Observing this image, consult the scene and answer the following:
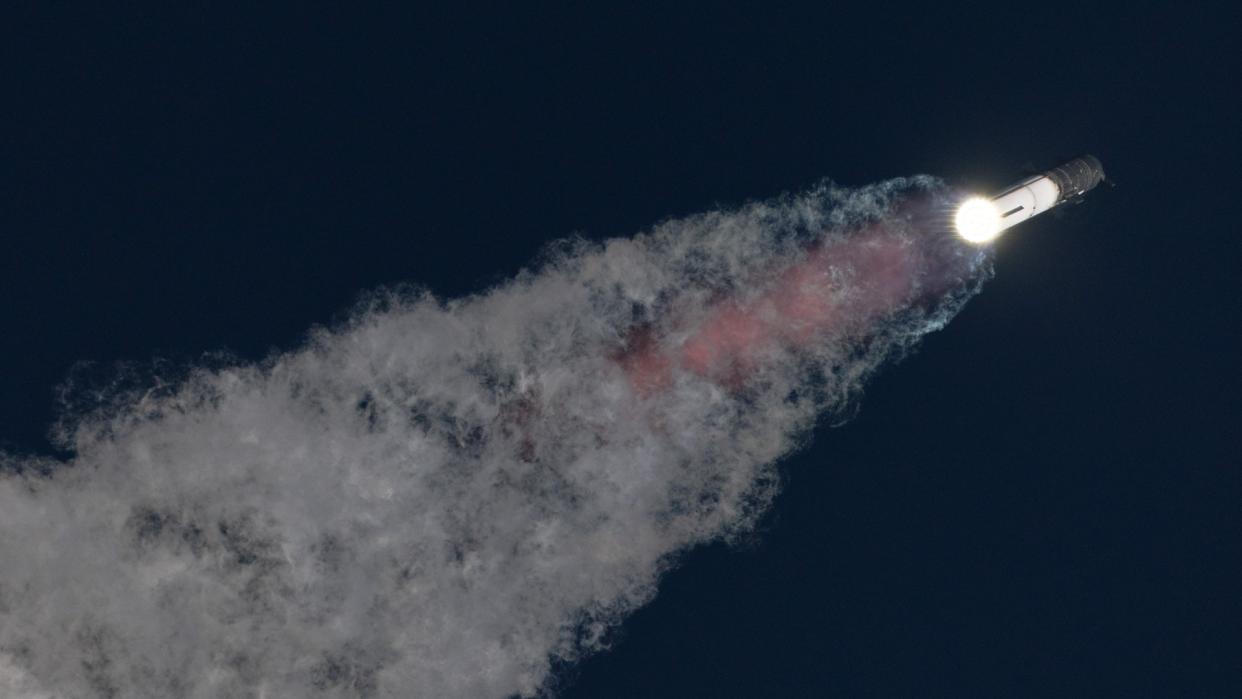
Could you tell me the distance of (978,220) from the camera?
6106 centimetres

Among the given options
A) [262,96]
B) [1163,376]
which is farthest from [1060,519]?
[262,96]

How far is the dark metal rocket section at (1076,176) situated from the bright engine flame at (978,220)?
17.9ft

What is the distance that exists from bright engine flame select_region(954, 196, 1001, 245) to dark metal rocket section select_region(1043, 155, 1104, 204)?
545cm

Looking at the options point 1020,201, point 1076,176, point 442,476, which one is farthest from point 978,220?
point 442,476

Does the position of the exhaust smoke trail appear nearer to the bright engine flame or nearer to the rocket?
the bright engine flame

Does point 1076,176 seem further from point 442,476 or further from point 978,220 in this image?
point 442,476

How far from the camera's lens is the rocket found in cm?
6069

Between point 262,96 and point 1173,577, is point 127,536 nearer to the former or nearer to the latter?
point 262,96

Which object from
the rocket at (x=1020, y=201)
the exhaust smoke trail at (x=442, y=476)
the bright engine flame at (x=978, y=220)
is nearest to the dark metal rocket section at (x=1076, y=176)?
the rocket at (x=1020, y=201)

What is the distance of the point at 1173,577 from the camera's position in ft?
209

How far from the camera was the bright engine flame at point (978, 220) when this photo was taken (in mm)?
60562

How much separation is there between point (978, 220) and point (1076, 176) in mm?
9171

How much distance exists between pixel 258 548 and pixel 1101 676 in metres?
58.6

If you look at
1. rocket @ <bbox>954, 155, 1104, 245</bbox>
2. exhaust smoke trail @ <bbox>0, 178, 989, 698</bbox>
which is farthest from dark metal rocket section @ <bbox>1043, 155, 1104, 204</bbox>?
exhaust smoke trail @ <bbox>0, 178, 989, 698</bbox>
